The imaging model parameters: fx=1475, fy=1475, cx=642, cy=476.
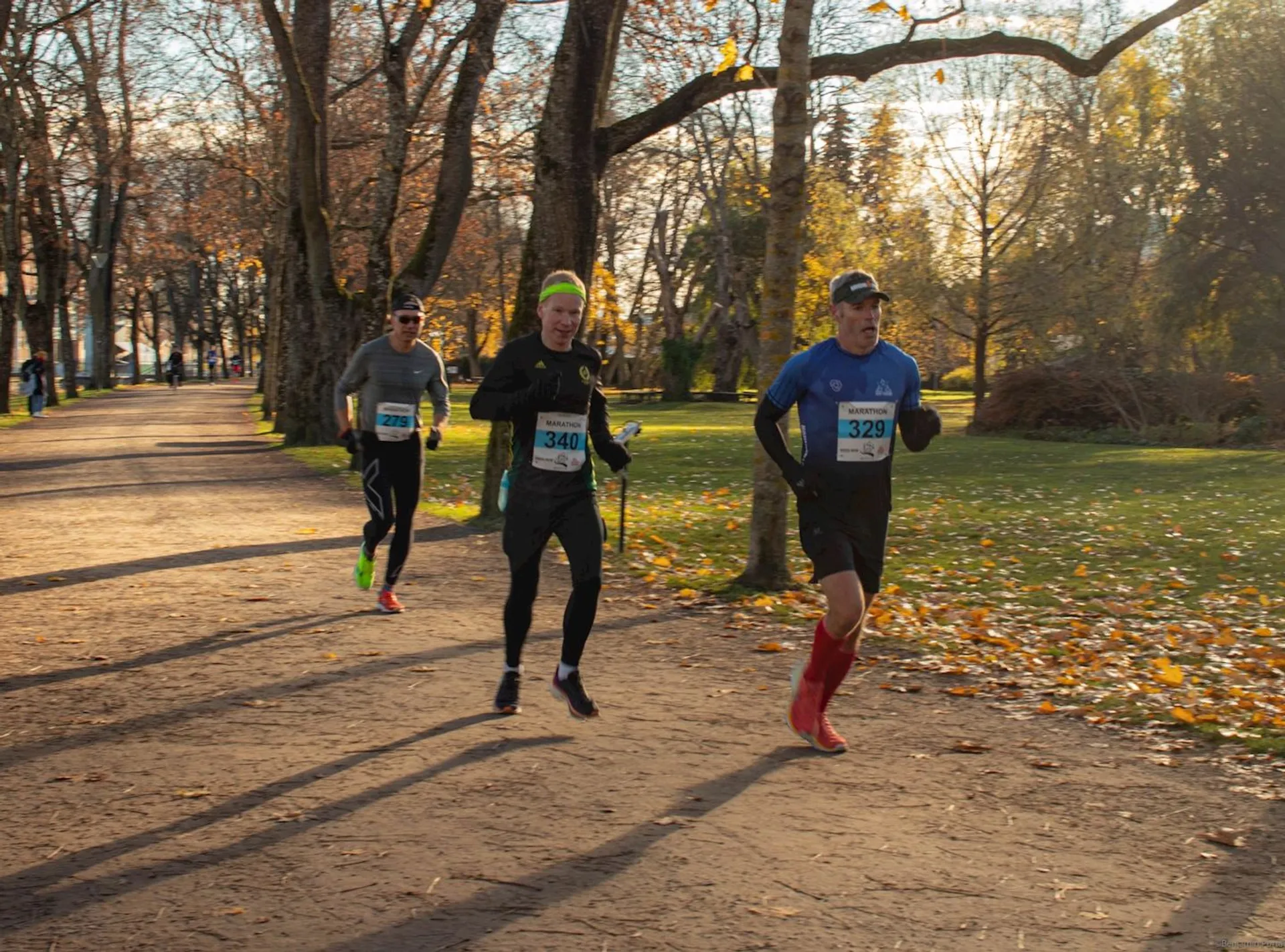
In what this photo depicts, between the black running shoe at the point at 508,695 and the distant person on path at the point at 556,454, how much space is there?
0.25 meters

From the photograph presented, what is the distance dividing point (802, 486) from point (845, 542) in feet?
1.03

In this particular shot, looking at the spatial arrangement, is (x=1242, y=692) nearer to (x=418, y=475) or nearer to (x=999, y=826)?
(x=999, y=826)

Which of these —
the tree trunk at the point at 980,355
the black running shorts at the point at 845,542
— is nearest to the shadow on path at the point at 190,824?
the black running shorts at the point at 845,542

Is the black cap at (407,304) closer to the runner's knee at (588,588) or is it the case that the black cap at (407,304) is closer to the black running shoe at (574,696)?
the runner's knee at (588,588)

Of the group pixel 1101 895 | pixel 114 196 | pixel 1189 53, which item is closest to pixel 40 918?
pixel 1101 895

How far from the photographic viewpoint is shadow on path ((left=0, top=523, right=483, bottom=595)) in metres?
11.3

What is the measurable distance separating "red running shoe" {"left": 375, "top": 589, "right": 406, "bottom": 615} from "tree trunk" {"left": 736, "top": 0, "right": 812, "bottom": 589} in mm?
3091

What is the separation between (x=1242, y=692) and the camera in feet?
26.8

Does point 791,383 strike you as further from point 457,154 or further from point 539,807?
point 457,154

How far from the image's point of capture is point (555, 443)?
6.94 meters

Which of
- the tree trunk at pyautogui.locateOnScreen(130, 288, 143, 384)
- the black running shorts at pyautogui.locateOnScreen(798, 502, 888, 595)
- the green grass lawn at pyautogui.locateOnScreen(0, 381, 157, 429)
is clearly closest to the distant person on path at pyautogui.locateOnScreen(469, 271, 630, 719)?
the black running shorts at pyautogui.locateOnScreen(798, 502, 888, 595)

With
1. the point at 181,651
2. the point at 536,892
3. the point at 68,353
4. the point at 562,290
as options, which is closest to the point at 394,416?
the point at 181,651

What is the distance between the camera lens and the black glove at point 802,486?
20.9ft

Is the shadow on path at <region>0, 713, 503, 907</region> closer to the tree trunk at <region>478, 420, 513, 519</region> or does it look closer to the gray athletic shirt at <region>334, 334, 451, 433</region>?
the gray athletic shirt at <region>334, 334, 451, 433</region>
